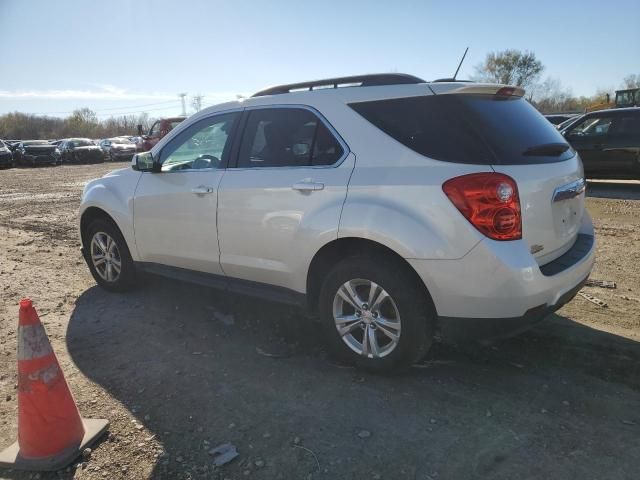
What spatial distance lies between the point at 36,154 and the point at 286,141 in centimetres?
3053

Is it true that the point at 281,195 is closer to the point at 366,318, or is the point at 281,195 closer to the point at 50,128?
the point at 366,318

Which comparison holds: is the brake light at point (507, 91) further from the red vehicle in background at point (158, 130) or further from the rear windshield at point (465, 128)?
the red vehicle in background at point (158, 130)

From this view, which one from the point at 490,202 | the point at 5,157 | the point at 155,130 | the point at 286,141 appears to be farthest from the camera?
the point at 5,157

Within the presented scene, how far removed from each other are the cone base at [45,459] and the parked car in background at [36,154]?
101 ft

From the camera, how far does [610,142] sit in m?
10.9

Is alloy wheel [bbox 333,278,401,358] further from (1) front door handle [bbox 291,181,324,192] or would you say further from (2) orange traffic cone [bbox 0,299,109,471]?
(2) orange traffic cone [bbox 0,299,109,471]

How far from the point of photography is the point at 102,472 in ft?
8.35

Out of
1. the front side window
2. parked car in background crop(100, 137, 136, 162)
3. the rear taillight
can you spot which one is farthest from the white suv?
parked car in background crop(100, 137, 136, 162)

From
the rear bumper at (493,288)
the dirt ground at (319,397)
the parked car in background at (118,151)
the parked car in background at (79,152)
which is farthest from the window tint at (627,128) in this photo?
the parked car in background at (79,152)

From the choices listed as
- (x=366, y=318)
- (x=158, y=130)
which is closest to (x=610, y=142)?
(x=366, y=318)

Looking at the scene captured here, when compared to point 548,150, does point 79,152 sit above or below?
below

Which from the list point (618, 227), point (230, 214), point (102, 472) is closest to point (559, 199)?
point (230, 214)

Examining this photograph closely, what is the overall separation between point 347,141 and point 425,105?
0.54 m

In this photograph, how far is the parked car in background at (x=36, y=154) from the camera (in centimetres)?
2917
